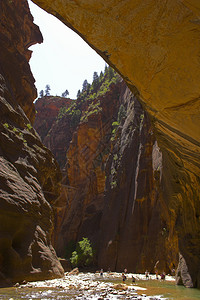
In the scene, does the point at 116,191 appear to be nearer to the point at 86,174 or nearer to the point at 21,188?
the point at 86,174

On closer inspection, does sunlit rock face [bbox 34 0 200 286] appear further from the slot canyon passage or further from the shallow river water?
the shallow river water

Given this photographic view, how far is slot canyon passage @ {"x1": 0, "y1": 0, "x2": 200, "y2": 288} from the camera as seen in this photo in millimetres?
4508

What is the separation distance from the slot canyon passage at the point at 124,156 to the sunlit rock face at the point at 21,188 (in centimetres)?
6

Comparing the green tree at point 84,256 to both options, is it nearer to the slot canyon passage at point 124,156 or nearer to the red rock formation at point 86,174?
the slot canyon passage at point 124,156

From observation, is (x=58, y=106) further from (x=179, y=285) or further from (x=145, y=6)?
(x=145, y=6)

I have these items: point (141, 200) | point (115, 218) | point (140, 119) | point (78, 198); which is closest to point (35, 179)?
point (141, 200)

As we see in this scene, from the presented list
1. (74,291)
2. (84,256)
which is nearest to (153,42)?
(74,291)

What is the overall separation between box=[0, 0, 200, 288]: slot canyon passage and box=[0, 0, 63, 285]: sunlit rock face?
0.21 feet

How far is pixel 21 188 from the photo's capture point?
14234 millimetres

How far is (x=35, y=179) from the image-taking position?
16.6 metres

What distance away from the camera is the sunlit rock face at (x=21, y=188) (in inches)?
476

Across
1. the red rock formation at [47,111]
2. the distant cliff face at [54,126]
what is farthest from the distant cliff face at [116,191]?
the red rock formation at [47,111]

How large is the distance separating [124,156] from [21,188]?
2482 cm

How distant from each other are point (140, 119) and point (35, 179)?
2433 centimetres
